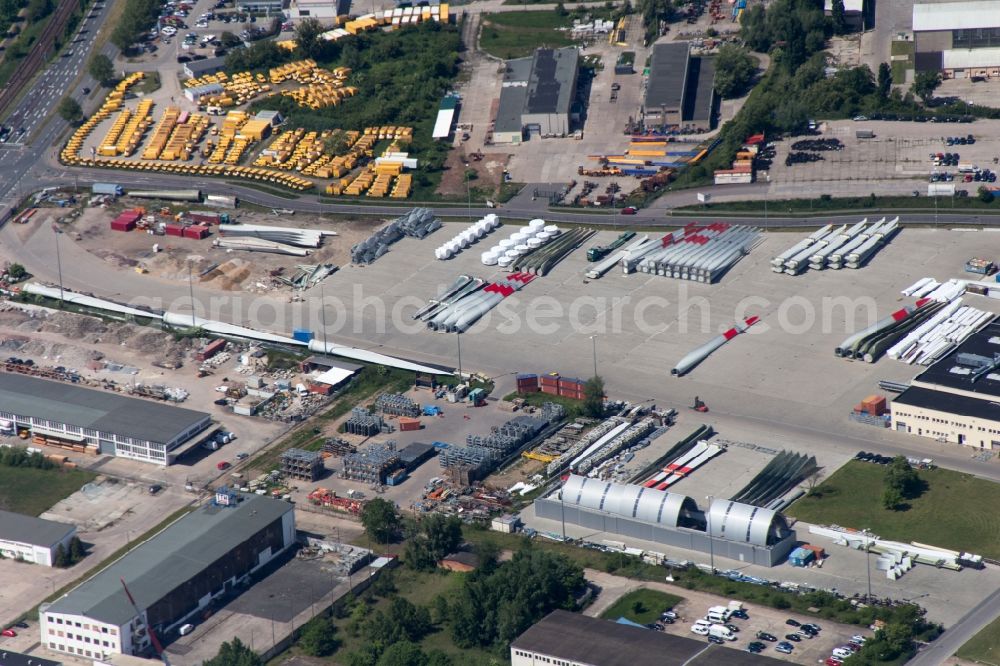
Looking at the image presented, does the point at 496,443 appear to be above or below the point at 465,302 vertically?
below

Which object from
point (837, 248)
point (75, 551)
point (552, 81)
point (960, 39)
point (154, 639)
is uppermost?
point (960, 39)

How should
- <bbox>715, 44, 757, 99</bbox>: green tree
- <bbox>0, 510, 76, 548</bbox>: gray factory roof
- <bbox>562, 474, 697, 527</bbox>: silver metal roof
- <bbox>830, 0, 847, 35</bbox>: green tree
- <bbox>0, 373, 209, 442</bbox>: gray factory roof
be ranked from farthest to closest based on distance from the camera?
1. <bbox>830, 0, 847, 35</bbox>: green tree
2. <bbox>715, 44, 757, 99</bbox>: green tree
3. <bbox>0, 373, 209, 442</bbox>: gray factory roof
4. <bbox>0, 510, 76, 548</bbox>: gray factory roof
5. <bbox>562, 474, 697, 527</bbox>: silver metal roof

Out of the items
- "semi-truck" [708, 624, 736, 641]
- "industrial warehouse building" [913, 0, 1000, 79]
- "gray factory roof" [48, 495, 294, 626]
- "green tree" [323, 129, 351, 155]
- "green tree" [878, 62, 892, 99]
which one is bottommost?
"semi-truck" [708, 624, 736, 641]

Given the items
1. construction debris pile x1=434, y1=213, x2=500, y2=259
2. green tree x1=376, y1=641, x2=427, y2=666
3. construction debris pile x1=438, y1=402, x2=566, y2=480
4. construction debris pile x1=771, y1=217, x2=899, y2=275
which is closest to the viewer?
green tree x1=376, y1=641, x2=427, y2=666

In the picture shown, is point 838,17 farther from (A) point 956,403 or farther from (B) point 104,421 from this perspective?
(B) point 104,421

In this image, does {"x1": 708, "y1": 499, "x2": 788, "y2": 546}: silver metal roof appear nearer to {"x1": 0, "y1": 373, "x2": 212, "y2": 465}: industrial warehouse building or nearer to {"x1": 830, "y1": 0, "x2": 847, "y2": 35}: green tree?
{"x1": 0, "y1": 373, "x2": 212, "y2": 465}: industrial warehouse building

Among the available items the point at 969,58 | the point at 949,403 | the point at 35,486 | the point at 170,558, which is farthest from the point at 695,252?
the point at 170,558

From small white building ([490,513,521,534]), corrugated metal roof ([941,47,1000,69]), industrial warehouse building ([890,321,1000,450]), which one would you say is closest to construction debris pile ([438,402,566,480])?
small white building ([490,513,521,534])
